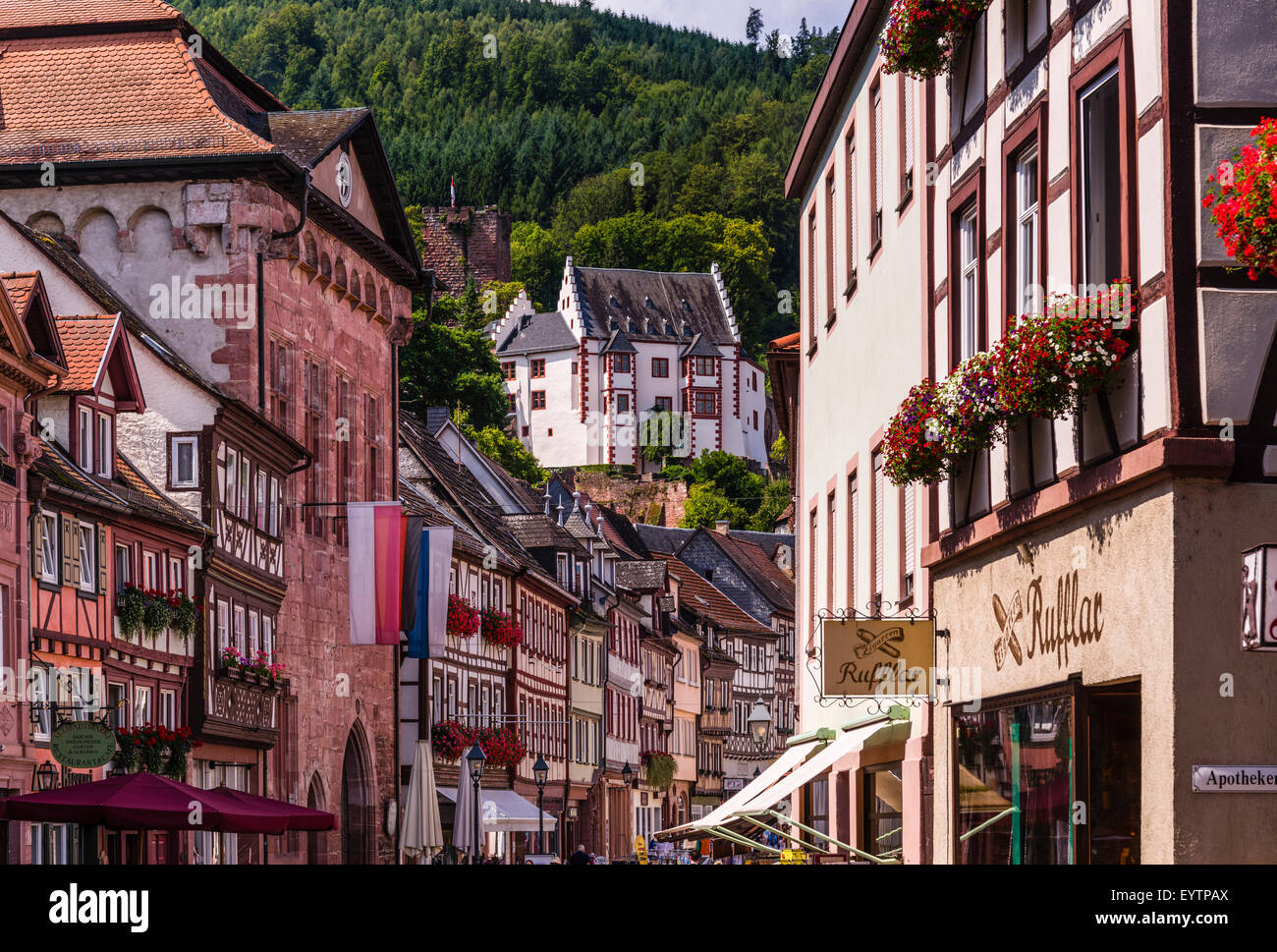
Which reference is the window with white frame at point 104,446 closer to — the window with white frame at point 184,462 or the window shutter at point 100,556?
the window shutter at point 100,556

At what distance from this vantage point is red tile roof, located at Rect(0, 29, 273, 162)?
130ft

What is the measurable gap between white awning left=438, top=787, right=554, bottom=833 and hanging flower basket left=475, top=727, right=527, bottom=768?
79 centimetres

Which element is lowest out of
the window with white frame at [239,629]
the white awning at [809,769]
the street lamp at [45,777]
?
the street lamp at [45,777]

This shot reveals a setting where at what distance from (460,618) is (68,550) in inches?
853

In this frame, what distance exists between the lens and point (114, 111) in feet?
132

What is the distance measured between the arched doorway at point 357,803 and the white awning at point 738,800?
23114 mm

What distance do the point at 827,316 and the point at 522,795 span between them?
122ft

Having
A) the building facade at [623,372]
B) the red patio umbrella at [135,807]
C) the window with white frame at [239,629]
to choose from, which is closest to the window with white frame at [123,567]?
the window with white frame at [239,629]

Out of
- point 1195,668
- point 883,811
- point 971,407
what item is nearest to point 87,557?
point 883,811

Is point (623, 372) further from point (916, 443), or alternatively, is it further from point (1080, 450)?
point (1080, 450)

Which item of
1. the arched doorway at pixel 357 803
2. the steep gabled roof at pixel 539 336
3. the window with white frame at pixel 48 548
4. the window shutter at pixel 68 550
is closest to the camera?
the window with white frame at pixel 48 548

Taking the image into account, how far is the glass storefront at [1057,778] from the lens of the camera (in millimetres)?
12180
